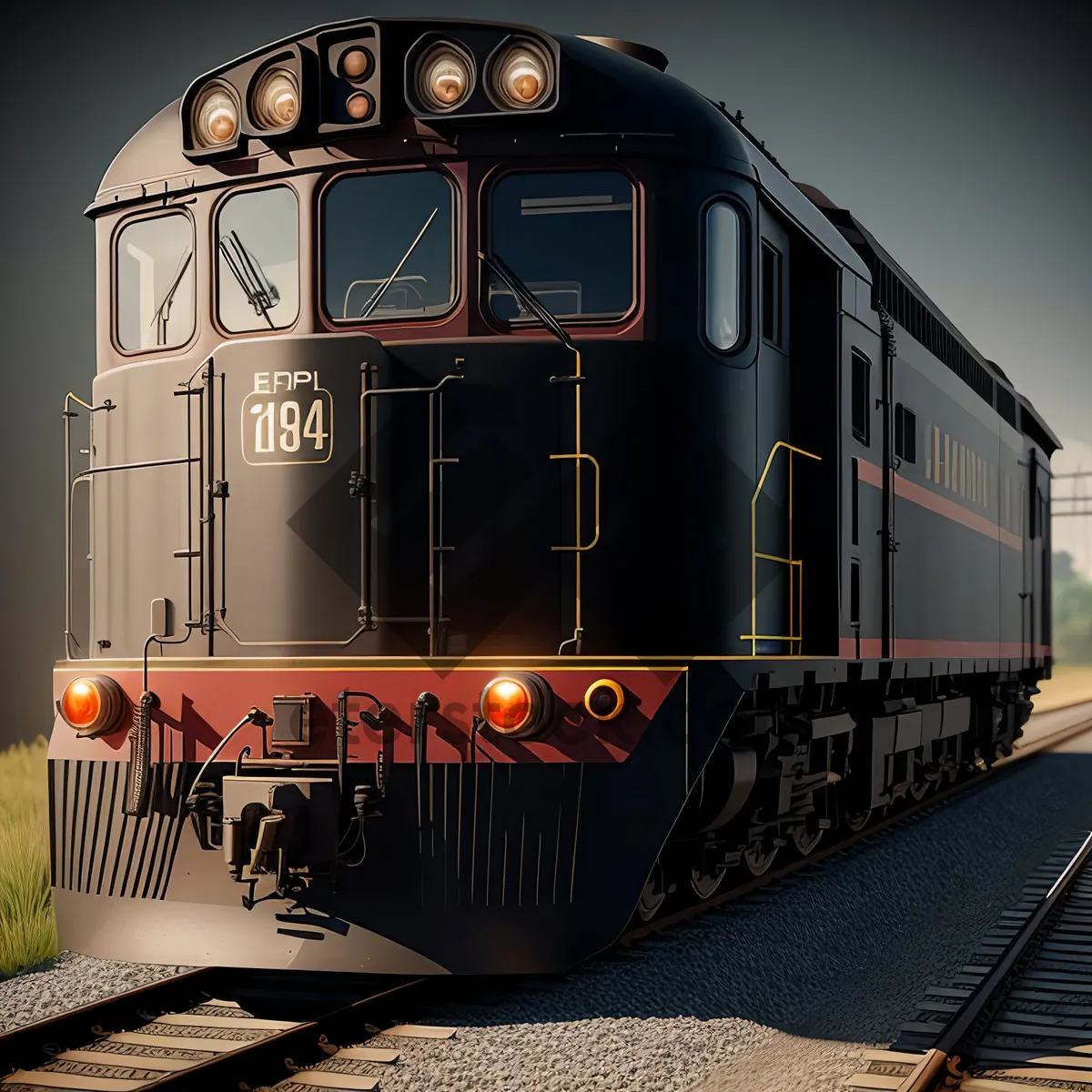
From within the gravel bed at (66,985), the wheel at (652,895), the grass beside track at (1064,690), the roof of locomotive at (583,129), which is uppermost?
the roof of locomotive at (583,129)

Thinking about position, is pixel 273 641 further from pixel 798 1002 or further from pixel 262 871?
pixel 798 1002

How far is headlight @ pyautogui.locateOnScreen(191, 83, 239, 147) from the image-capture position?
6727 millimetres

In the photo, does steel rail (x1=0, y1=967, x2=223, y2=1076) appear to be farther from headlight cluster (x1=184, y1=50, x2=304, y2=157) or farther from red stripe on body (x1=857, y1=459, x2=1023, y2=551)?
red stripe on body (x1=857, y1=459, x2=1023, y2=551)

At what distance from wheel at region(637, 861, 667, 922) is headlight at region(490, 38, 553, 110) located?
3503 mm

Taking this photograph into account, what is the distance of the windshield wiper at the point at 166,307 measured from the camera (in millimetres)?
7027

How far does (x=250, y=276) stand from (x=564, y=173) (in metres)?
1.52

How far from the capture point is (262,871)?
19.5 feet

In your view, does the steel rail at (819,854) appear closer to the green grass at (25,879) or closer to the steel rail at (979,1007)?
the steel rail at (979,1007)

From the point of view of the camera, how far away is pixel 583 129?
6.47 metres

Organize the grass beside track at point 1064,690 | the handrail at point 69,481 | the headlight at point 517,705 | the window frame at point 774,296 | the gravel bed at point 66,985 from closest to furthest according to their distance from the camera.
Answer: the headlight at point 517,705 → the gravel bed at point 66,985 → the handrail at point 69,481 → the window frame at point 774,296 → the grass beside track at point 1064,690

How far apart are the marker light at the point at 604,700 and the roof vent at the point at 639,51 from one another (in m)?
2.97

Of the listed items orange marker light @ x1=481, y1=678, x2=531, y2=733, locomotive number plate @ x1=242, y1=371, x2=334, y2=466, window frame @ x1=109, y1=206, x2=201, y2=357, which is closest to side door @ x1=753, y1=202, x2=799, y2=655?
orange marker light @ x1=481, y1=678, x2=531, y2=733

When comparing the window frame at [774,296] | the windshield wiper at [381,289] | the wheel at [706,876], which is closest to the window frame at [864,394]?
the window frame at [774,296]

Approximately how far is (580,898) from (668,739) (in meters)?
0.74
